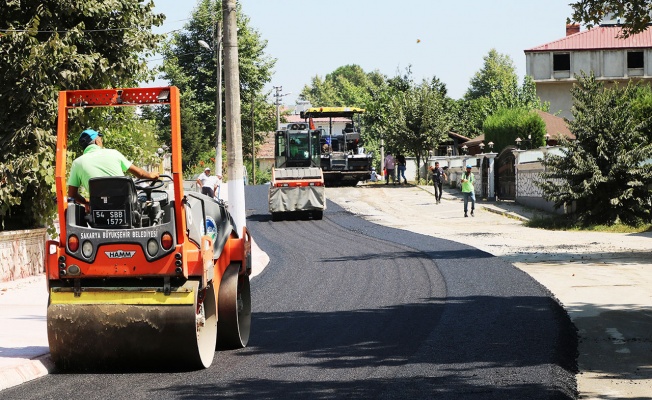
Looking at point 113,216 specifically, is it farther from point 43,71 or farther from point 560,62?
point 560,62

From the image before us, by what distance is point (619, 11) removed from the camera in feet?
48.7

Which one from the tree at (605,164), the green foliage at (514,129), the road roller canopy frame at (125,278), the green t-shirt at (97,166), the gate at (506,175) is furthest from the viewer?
the green foliage at (514,129)

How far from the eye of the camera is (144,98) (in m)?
10.0

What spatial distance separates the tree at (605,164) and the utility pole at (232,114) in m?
11.7

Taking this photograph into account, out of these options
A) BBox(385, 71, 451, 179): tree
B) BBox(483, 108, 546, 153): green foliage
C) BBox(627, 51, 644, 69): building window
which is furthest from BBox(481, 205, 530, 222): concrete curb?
BBox(627, 51, 644, 69): building window

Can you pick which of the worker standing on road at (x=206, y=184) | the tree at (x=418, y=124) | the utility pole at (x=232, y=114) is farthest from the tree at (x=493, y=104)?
the utility pole at (x=232, y=114)

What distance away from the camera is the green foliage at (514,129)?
56719 millimetres

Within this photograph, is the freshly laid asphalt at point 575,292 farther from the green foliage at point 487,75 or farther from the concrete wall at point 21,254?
the green foliage at point 487,75

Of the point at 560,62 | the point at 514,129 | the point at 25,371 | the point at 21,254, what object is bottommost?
the point at 25,371

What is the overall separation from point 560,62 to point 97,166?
8106 cm

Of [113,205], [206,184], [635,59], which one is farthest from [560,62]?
[113,205]

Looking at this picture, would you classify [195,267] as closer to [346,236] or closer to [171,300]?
[171,300]

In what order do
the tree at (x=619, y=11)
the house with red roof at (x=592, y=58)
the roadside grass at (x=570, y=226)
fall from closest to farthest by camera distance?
the tree at (x=619, y=11) < the roadside grass at (x=570, y=226) < the house with red roof at (x=592, y=58)

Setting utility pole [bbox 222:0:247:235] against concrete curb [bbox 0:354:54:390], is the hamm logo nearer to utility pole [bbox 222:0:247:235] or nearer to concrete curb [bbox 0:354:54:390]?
concrete curb [bbox 0:354:54:390]
